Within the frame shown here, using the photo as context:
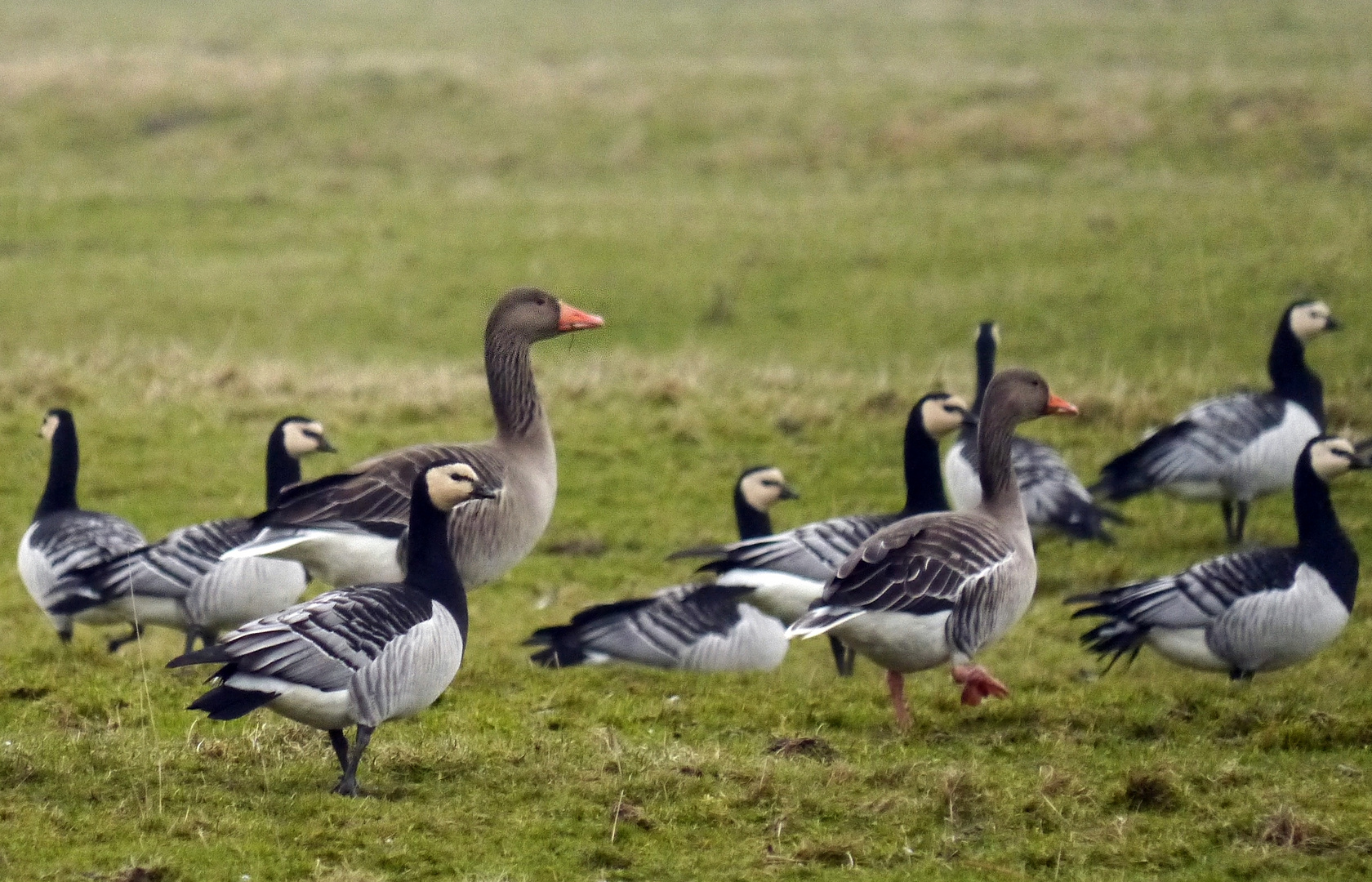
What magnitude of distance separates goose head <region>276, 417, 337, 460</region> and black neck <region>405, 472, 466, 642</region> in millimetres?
4094

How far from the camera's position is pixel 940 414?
11.2m

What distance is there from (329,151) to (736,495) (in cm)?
2753

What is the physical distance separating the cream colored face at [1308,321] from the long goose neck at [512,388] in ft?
23.6

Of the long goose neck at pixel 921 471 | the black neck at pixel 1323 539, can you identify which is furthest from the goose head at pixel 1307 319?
the long goose neck at pixel 921 471

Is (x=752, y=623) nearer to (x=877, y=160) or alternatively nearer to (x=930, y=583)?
(x=930, y=583)

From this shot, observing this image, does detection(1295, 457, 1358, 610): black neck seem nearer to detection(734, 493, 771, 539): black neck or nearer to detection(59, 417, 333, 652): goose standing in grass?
detection(734, 493, 771, 539): black neck

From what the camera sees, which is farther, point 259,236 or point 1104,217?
point 259,236

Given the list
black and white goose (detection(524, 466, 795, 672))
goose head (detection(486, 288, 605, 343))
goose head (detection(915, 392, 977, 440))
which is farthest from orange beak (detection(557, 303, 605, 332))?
goose head (detection(915, 392, 977, 440))

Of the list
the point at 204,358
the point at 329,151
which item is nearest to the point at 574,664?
the point at 204,358

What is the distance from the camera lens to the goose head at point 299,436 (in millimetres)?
11930

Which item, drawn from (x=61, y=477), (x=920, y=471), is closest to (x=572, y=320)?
(x=920, y=471)

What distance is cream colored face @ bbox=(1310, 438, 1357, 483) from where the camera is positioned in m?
10.2

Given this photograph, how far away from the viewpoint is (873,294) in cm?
2466

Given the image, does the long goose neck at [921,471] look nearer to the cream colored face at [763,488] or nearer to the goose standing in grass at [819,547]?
the goose standing in grass at [819,547]
